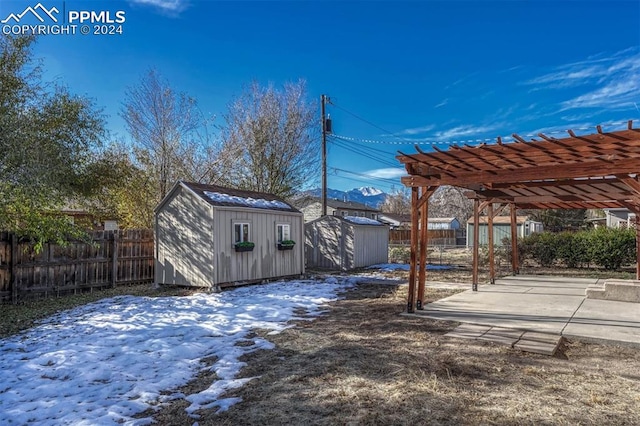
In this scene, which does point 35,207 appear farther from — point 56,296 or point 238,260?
point 238,260

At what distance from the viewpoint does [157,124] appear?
44.6 ft

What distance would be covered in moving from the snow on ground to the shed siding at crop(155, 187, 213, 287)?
1.54 metres

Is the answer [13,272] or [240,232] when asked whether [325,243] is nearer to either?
[240,232]

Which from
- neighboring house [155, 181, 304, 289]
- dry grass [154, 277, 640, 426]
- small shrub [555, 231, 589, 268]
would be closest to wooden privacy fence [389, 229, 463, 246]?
small shrub [555, 231, 589, 268]

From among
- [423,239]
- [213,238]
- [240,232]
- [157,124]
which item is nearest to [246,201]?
[240,232]

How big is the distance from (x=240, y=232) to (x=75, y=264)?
367cm

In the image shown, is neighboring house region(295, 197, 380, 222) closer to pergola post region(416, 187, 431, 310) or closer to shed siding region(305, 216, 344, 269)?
shed siding region(305, 216, 344, 269)

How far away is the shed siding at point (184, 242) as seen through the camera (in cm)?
912

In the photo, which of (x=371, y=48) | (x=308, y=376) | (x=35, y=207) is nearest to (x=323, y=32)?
(x=371, y=48)

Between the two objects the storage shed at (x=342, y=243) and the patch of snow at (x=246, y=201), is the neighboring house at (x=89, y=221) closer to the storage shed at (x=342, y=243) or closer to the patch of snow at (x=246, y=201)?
the patch of snow at (x=246, y=201)

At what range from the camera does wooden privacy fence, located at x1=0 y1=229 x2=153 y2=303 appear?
7.59 m

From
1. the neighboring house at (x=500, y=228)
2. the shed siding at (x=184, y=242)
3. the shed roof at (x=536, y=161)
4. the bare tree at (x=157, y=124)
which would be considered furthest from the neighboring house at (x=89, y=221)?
the neighboring house at (x=500, y=228)

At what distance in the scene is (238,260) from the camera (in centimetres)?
966

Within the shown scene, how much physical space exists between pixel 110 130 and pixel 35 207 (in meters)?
5.12
